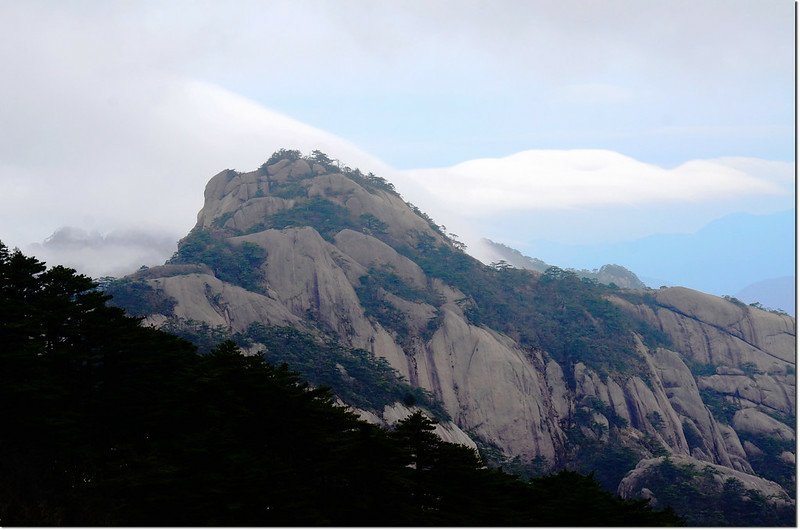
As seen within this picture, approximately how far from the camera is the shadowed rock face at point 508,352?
81.5 m

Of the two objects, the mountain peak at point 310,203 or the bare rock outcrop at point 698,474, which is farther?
the mountain peak at point 310,203

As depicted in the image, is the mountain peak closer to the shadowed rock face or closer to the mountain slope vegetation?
the shadowed rock face

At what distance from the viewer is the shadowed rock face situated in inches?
3209

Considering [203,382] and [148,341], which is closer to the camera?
[203,382]

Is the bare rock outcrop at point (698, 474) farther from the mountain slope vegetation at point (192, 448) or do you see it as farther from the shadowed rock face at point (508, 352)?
the mountain slope vegetation at point (192, 448)

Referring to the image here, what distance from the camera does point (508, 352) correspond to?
291 ft

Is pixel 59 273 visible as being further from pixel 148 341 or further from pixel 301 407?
pixel 301 407

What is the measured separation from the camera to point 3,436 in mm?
29109

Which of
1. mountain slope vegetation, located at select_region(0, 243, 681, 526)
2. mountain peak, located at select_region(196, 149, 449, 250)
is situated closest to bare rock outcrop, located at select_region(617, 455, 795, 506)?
mountain slope vegetation, located at select_region(0, 243, 681, 526)

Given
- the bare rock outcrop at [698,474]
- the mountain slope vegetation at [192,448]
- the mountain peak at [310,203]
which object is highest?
the mountain peak at [310,203]

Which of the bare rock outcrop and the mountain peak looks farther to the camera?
the mountain peak

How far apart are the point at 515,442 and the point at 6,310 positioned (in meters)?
59.7

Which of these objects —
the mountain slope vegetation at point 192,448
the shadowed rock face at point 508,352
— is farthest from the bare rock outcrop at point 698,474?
the mountain slope vegetation at point 192,448

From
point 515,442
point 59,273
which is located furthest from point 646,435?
point 59,273
